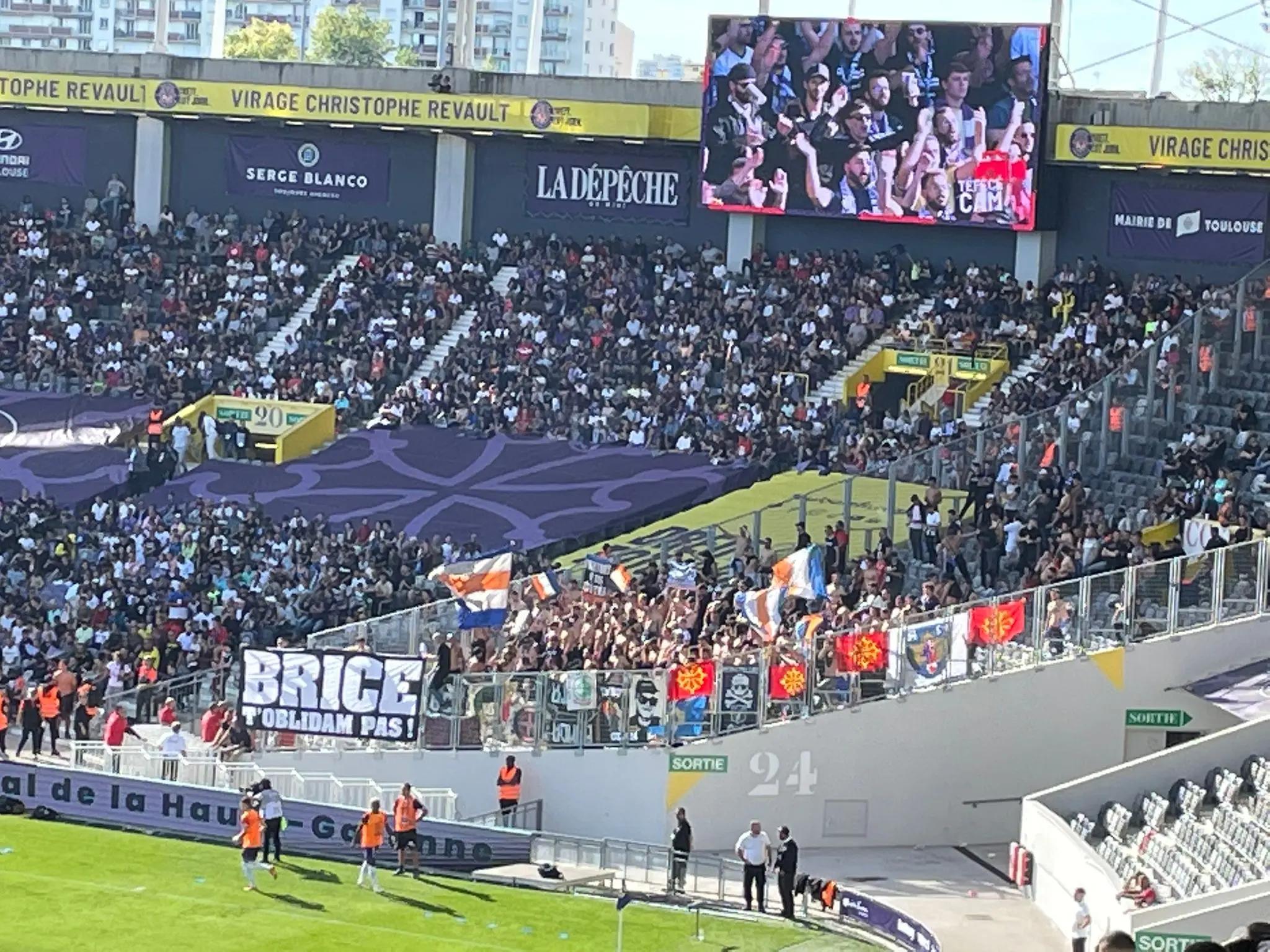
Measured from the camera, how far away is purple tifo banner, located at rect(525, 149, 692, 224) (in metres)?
51.0

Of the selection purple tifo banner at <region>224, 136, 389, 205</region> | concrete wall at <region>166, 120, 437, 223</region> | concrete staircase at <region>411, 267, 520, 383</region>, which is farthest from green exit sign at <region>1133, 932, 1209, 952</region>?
purple tifo banner at <region>224, 136, 389, 205</region>

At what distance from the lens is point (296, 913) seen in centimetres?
2627

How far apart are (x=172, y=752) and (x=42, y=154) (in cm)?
2817

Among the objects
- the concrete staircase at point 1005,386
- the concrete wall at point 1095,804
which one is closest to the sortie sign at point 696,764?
the concrete wall at point 1095,804

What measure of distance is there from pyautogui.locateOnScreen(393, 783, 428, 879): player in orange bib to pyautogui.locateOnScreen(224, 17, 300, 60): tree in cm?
10188

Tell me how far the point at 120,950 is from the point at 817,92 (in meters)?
25.6

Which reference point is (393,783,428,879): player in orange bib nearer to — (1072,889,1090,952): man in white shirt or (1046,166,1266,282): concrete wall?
(1072,889,1090,952): man in white shirt

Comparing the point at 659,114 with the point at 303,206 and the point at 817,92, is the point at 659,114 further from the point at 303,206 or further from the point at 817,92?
the point at 303,206

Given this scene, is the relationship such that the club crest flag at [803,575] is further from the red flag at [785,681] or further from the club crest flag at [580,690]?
the club crest flag at [580,690]

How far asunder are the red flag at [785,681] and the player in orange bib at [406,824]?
492 cm

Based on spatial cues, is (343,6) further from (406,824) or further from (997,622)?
(406,824)

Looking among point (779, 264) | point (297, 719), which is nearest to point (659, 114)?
point (779, 264)

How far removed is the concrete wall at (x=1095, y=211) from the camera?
152ft

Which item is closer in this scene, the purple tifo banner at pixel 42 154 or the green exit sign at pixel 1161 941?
the green exit sign at pixel 1161 941
